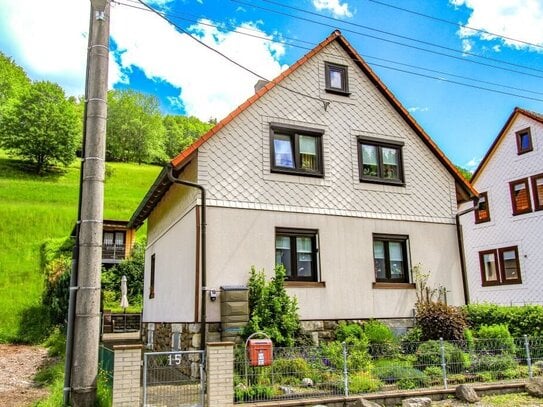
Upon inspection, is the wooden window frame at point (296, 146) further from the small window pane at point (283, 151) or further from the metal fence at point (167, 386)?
the metal fence at point (167, 386)

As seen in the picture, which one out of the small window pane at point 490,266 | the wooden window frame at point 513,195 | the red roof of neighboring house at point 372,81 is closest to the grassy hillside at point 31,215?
the red roof of neighboring house at point 372,81

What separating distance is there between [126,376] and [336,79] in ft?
33.1

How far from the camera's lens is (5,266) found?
32.4 m

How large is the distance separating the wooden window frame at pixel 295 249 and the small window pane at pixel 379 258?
184 centimetres

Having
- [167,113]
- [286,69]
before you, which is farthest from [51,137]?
[286,69]

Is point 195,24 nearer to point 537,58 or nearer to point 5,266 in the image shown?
point 537,58

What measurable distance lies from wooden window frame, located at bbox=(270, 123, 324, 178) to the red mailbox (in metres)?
4.86

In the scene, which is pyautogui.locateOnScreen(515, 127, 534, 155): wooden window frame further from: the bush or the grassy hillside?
the grassy hillside

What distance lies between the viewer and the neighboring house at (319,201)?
39.4 ft

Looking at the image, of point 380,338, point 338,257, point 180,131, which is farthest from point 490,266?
point 180,131

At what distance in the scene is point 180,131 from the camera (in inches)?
3349

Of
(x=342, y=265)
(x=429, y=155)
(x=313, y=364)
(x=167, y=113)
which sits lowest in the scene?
(x=313, y=364)

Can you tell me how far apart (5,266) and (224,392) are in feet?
96.5

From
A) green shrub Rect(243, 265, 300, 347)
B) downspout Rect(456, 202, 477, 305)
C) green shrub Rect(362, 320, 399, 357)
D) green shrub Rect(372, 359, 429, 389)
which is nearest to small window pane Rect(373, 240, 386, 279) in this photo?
green shrub Rect(362, 320, 399, 357)
